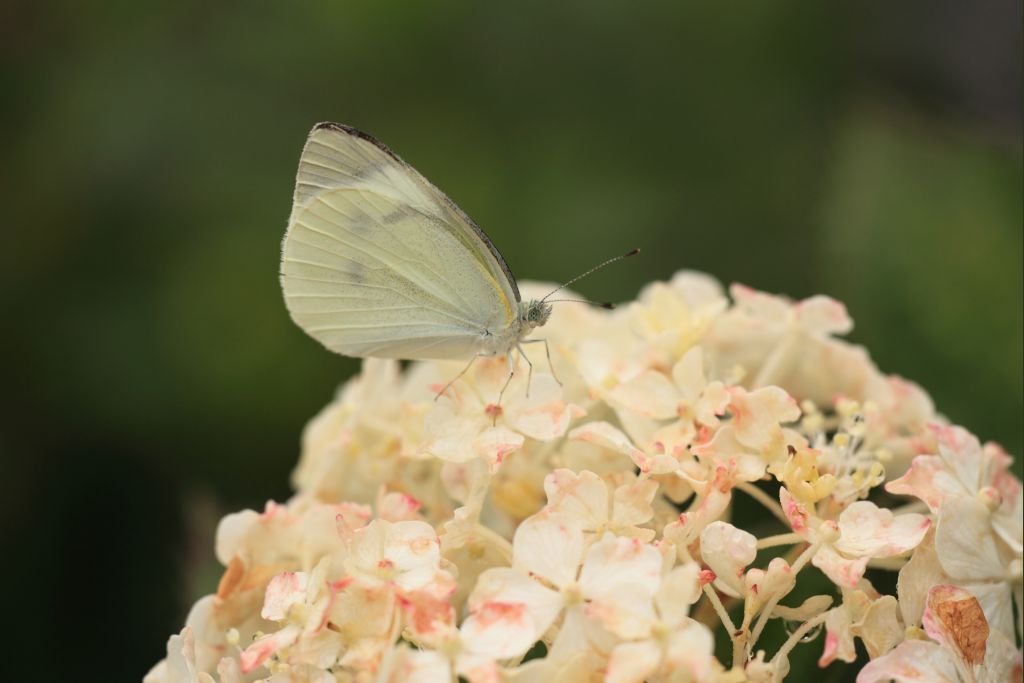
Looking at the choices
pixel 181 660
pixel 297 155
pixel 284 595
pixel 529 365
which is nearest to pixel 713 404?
pixel 529 365

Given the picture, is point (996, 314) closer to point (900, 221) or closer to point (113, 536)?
point (900, 221)

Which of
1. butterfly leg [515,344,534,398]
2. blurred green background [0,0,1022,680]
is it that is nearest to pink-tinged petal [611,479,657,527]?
butterfly leg [515,344,534,398]

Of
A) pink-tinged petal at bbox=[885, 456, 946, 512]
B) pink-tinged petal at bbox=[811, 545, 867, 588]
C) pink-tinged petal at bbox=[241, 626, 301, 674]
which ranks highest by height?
pink-tinged petal at bbox=[885, 456, 946, 512]

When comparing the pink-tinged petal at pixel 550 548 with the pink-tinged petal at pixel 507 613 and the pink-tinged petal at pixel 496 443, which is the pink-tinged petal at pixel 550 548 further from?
the pink-tinged petal at pixel 496 443

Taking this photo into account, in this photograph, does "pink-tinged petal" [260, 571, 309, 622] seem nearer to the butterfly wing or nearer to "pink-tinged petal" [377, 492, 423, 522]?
"pink-tinged petal" [377, 492, 423, 522]

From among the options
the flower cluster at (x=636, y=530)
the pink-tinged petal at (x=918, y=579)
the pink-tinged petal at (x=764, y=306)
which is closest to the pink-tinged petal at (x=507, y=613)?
the flower cluster at (x=636, y=530)

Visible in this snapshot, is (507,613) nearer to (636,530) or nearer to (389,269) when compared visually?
(636,530)
